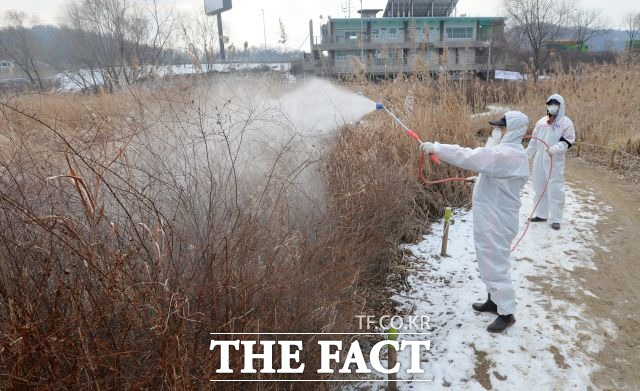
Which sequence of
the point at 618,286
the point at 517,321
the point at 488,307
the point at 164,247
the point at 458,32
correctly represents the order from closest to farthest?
1. the point at 164,247
2. the point at 517,321
3. the point at 488,307
4. the point at 618,286
5. the point at 458,32

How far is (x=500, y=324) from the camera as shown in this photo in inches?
129

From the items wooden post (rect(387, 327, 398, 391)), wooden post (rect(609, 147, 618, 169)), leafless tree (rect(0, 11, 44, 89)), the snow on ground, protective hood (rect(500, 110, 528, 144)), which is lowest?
the snow on ground

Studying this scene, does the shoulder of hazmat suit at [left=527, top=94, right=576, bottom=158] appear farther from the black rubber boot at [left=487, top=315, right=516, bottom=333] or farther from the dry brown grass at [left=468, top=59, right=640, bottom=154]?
the dry brown grass at [left=468, top=59, right=640, bottom=154]

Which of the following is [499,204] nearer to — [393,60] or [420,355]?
[420,355]

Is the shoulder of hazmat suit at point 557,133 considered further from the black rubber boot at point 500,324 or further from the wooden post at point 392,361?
the wooden post at point 392,361

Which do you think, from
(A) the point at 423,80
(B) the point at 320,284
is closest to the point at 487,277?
(B) the point at 320,284

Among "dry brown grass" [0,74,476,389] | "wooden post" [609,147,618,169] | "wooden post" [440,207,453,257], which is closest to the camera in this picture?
"dry brown grass" [0,74,476,389]

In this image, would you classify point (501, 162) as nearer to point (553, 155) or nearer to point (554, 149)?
point (554, 149)

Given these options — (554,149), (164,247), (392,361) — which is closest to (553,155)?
(554,149)

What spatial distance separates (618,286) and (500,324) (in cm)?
158

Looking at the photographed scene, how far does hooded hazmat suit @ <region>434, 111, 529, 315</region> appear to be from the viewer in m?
3.07

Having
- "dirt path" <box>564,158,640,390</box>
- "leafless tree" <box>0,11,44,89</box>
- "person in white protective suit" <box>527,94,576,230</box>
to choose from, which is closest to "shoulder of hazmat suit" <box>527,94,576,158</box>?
"person in white protective suit" <box>527,94,576,230</box>

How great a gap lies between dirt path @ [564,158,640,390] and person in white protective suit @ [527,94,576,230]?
0.62 meters

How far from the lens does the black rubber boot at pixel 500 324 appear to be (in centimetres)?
327
